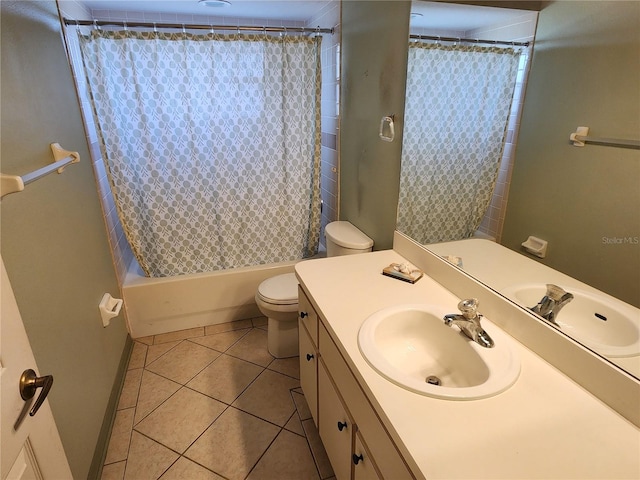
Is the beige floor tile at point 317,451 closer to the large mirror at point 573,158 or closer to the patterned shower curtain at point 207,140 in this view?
the large mirror at point 573,158

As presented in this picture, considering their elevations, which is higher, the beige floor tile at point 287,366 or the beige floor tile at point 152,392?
the beige floor tile at point 287,366

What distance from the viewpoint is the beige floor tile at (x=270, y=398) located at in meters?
1.93

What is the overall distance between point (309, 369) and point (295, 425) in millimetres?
430

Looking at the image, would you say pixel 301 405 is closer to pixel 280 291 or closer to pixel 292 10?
pixel 280 291

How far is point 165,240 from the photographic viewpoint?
2.46 m

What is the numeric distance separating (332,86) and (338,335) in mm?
1840

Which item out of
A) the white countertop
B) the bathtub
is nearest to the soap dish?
the white countertop

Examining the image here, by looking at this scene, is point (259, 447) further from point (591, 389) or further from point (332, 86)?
point (332, 86)

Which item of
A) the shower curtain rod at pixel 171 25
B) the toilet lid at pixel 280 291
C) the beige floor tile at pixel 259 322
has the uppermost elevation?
the shower curtain rod at pixel 171 25

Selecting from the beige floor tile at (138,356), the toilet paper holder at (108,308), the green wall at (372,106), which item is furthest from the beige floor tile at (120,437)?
the green wall at (372,106)

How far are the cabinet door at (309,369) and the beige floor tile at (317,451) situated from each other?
0.63 feet

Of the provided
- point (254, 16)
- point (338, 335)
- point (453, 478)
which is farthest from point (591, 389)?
point (254, 16)

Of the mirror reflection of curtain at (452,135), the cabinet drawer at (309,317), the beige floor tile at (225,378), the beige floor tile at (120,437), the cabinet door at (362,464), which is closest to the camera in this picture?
the cabinet door at (362,464)

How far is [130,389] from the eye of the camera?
6.99 feet
